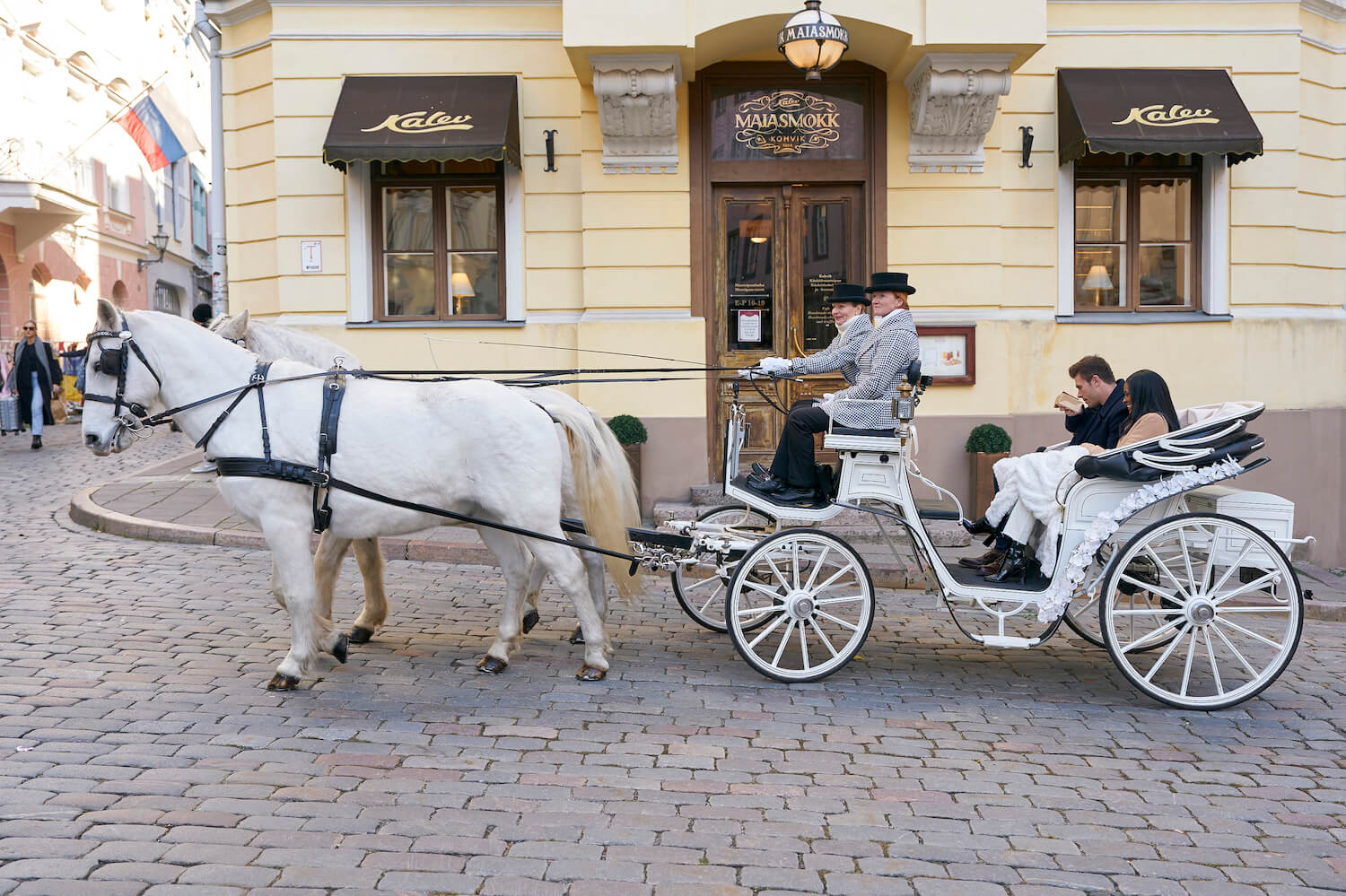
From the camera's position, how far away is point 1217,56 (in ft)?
33.8

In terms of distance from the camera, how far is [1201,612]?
207 inches

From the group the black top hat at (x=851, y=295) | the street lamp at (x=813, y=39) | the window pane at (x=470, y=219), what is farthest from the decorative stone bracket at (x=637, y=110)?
the black top hat at (x=851, y=295)

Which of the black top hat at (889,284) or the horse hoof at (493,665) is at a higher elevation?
the black top hat at (889,284)

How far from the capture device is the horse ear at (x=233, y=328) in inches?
233

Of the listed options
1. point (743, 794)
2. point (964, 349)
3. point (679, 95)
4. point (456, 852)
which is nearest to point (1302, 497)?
point (964, 349)

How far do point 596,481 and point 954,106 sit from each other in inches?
230

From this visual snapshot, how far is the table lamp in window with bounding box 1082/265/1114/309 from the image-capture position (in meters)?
10.7

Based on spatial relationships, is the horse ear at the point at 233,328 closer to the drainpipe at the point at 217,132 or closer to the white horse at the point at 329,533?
the white horse at the point at 329,533

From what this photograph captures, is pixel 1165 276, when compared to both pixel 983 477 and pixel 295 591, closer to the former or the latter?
pixel 983 477

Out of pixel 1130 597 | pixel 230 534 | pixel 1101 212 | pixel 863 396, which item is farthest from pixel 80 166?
pixel 1130 597

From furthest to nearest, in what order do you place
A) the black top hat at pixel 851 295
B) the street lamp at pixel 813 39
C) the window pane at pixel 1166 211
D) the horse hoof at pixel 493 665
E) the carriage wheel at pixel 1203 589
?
the window pane at pixel 1166 211 → the street lamp at pixel 813 39 → the black top hat at pixel 851 295 → the horse hoof at pixel 493 665 → the carriage wheel at pixel 1203 589

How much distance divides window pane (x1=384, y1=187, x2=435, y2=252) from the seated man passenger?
588 centimetres

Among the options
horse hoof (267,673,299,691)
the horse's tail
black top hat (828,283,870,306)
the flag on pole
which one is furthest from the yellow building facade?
horse hoof (267,673,299,691)

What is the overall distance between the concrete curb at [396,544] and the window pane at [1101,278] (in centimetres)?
388
